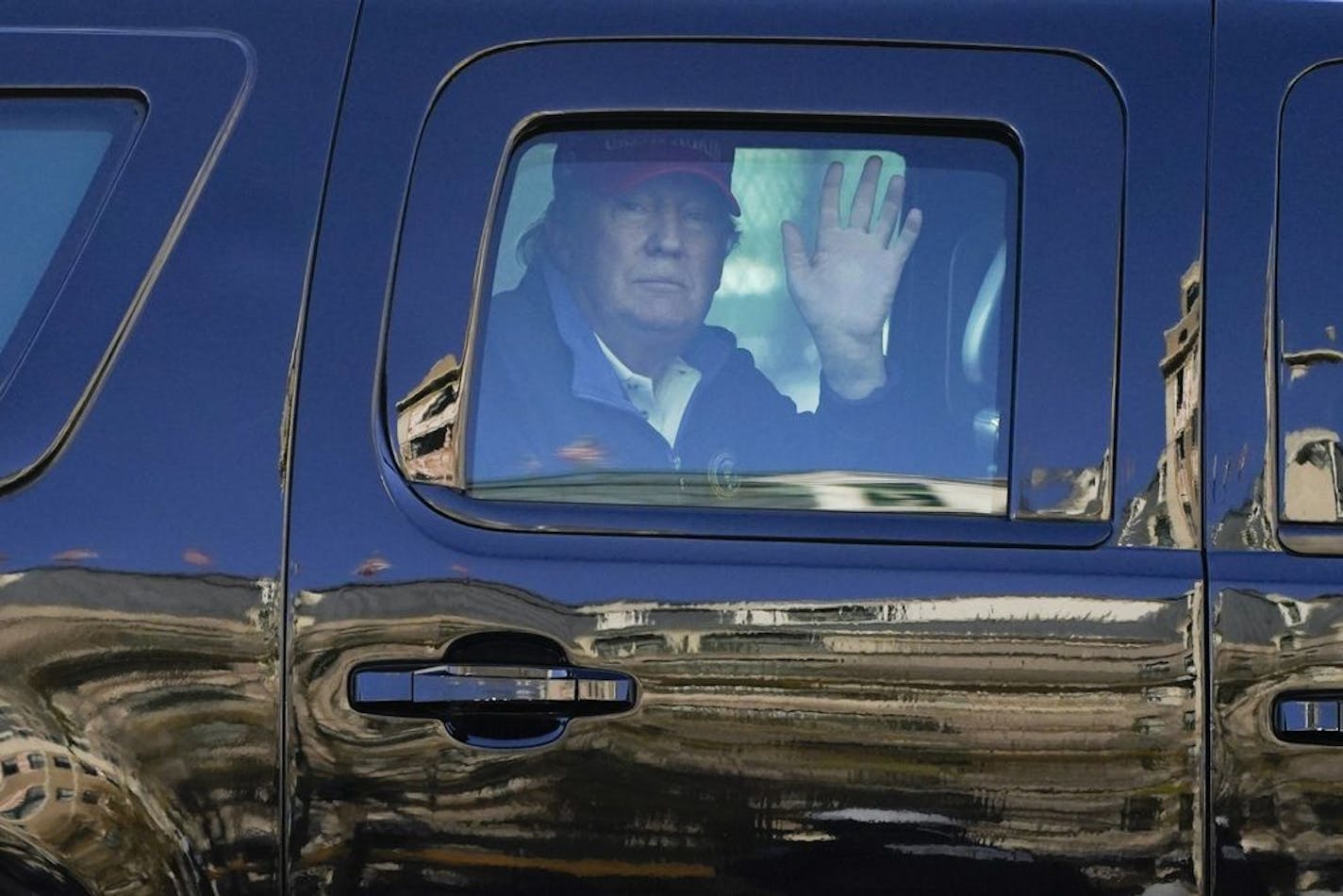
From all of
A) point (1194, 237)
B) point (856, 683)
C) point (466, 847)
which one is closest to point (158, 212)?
point (466, 847)

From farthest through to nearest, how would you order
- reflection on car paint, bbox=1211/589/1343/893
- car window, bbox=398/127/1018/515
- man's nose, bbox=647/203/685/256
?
man's nose, bbox=647/203/685/256
car window, bbox=398/127/1018/515
reflection on car paint, bbox=1211/589/1343/893

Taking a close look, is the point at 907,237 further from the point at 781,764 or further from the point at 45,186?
the point at 45,186

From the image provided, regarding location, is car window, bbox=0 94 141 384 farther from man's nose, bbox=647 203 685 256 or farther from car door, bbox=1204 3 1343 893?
car door, bbox=1204 3 1343 893

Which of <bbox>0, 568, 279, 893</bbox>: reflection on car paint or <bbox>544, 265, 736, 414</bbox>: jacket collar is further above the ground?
<bbox>544, 265, 736, 414</bbox>: jacket collar

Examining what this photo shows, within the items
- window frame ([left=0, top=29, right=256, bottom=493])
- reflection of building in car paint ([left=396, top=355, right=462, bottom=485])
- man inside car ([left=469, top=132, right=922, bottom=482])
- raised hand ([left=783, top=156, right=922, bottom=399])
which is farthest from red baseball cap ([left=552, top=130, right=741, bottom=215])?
window frame ([left=0, top=29, right=256, bottom=493])

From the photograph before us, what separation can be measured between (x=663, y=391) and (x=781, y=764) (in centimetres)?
44

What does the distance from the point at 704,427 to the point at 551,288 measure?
0.25 meters

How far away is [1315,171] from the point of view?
1.80 m

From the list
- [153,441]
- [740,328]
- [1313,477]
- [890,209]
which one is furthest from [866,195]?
[153,441]

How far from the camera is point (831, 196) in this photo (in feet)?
6.15

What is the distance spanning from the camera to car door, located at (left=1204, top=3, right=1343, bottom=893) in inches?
65.7

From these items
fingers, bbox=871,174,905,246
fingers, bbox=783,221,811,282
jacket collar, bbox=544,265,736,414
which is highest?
fingers, bbox=871,174,905,246

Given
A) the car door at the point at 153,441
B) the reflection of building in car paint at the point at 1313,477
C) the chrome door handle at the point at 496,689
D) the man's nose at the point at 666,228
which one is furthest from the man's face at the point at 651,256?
the reflection of building in car paint at the point at 1313,477

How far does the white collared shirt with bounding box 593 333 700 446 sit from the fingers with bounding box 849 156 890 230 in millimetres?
251
